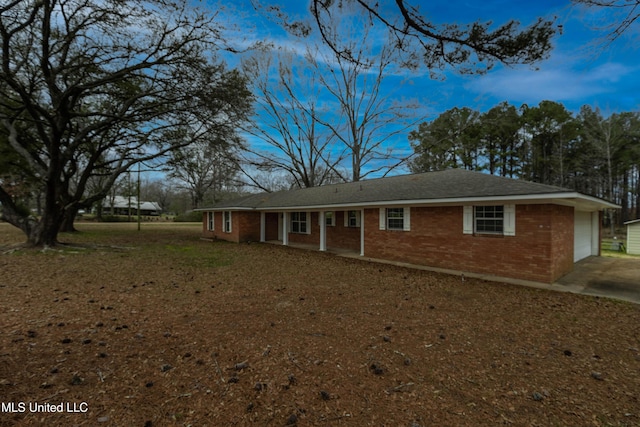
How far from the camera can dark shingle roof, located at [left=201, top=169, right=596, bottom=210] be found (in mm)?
7531

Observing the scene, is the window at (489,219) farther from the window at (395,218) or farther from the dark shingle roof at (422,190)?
the window at (395,218)

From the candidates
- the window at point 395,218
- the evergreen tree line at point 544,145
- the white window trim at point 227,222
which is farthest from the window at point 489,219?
the evergreen tree line at point 544,145

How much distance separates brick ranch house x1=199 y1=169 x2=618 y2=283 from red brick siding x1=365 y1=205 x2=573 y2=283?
0.07 ft

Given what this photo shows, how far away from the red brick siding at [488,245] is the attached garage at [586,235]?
79.9 inches

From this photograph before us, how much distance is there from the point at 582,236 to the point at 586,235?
96cm

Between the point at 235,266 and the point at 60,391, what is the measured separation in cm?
639

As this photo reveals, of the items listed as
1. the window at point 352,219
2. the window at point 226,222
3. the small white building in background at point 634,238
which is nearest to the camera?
the window at point 352,219

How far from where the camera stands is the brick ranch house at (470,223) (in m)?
7.32

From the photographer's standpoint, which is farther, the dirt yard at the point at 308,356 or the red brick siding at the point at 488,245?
the red brick siding at the point at 488,245

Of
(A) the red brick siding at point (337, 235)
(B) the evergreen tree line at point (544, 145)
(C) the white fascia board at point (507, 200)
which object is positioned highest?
(B) the evergreen tree line at point (544, 145)

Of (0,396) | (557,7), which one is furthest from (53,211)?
(557,7)

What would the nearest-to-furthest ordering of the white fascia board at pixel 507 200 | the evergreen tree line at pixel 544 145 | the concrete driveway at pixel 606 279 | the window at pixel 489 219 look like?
the concrete driveway at pixel 606 279
the white fascia board at pixel 507 200
the window at pixel 489 219
the evergreen tree line at pixel 544 145

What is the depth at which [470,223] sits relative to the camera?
27.8 ft

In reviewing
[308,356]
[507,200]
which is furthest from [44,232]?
[507,200]
